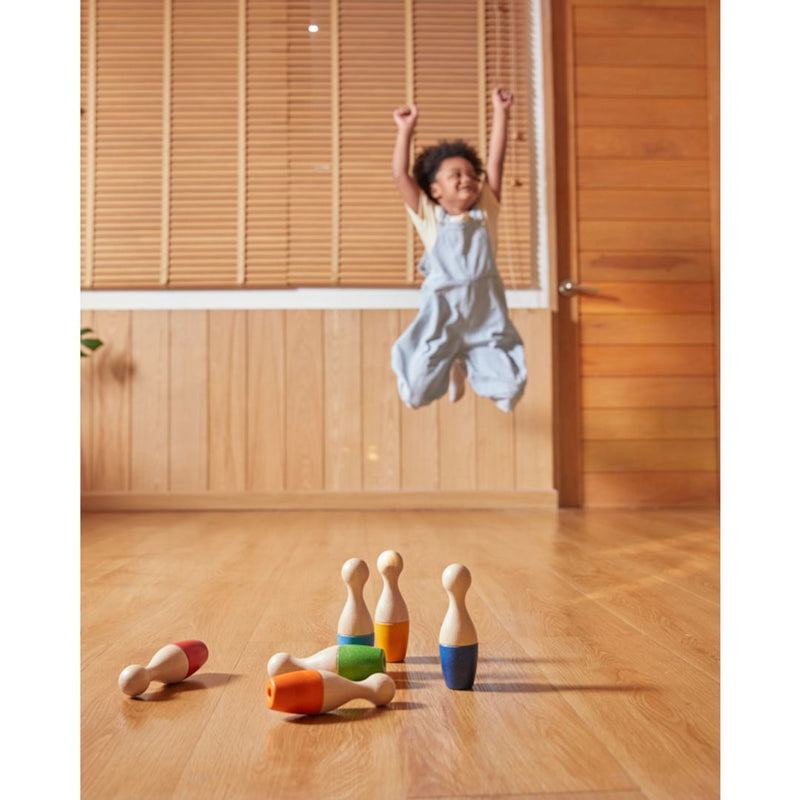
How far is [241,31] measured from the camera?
11.4ft

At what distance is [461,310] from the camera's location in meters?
2.85

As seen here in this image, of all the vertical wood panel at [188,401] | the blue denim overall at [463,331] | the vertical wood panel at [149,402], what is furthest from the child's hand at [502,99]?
the vertical wood panel at [149,402]

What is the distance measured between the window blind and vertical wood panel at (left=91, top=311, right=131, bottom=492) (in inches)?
10.0

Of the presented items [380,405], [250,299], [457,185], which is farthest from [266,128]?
[380,405]

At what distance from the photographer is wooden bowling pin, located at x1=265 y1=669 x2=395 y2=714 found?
3.04ft

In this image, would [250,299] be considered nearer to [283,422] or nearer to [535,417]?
[283,422]

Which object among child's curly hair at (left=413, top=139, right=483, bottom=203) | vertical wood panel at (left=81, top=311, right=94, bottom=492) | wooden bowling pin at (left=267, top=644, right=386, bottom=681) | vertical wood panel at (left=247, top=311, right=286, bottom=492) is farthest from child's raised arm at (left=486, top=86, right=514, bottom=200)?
wooden bowling pin at (left=267, top=644, right=386, bottom=681)

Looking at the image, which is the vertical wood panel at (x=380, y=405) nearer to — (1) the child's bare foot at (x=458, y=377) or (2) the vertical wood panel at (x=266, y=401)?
(2) the vertical wood panel at (x=266, y=401)

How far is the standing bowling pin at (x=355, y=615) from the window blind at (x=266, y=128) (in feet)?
7.80

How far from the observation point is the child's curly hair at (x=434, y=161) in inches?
117

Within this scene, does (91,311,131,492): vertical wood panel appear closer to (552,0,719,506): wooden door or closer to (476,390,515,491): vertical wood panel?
(476,390,515,491): vertical wood panel
